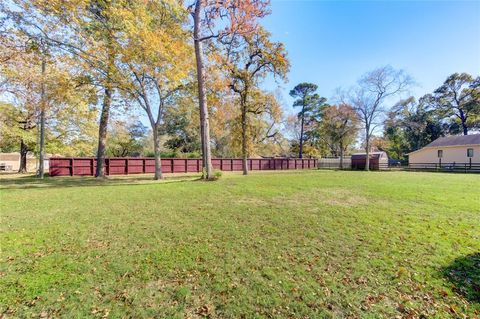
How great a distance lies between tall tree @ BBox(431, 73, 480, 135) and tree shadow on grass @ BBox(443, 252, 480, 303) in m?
46.9

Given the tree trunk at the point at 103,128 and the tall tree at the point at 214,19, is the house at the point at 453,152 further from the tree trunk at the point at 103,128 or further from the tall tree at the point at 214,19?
the tree trunk at the point at 103,128

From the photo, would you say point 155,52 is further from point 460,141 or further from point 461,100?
point 461,100

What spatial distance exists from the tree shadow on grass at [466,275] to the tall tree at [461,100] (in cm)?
4691

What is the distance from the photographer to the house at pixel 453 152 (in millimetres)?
27938

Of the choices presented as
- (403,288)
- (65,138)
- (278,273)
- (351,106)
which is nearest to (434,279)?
(403,288)

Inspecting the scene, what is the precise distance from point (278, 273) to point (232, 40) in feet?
47.0

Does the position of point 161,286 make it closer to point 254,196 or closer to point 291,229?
point 291,229

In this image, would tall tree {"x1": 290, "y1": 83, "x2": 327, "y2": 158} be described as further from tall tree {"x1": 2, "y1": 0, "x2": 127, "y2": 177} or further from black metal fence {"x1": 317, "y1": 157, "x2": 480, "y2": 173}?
tall tree {"x1": 2, "y1": 0, "x2": 127, "y2": 177}

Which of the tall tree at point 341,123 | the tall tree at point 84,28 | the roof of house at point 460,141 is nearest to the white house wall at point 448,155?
the roof of house at point 460,141

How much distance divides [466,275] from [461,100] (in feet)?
161

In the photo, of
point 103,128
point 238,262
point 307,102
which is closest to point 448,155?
point 307,102

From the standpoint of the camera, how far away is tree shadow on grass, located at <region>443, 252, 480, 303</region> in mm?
2916

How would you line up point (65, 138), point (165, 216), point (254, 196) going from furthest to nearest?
point (65, 138)
point (254, 196)
point (165, 216)

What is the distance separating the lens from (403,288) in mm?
3018
